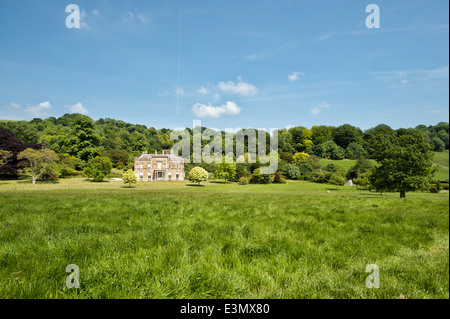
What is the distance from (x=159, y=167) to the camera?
20.8m

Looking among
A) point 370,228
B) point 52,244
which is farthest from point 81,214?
point 370,228

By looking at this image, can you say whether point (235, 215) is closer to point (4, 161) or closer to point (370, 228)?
point (370, 228)

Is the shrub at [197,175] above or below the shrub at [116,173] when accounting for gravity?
below

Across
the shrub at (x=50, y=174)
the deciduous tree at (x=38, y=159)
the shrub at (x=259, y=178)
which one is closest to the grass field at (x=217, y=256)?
the deciduous tree at (x=38, y=159)

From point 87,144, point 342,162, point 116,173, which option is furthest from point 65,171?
point 342,162

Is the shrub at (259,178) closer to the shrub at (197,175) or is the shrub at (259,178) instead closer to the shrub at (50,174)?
the shrub at (197,175)

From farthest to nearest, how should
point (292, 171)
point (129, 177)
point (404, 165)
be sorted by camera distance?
point (292, 171) → point (404, 165) → point (129, 177)

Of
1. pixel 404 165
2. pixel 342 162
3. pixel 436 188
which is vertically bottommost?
pixel 436 188

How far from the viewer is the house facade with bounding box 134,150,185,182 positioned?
763 inches

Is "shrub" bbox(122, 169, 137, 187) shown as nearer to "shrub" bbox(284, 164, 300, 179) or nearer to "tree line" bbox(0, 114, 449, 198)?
"tree line" bbox(0, 114, 449, 198)

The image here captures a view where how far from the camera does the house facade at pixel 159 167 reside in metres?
19.4

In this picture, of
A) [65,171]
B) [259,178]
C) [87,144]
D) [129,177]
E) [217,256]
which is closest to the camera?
[217,256]

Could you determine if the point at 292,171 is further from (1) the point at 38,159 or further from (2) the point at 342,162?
(1) the point at 38,159
